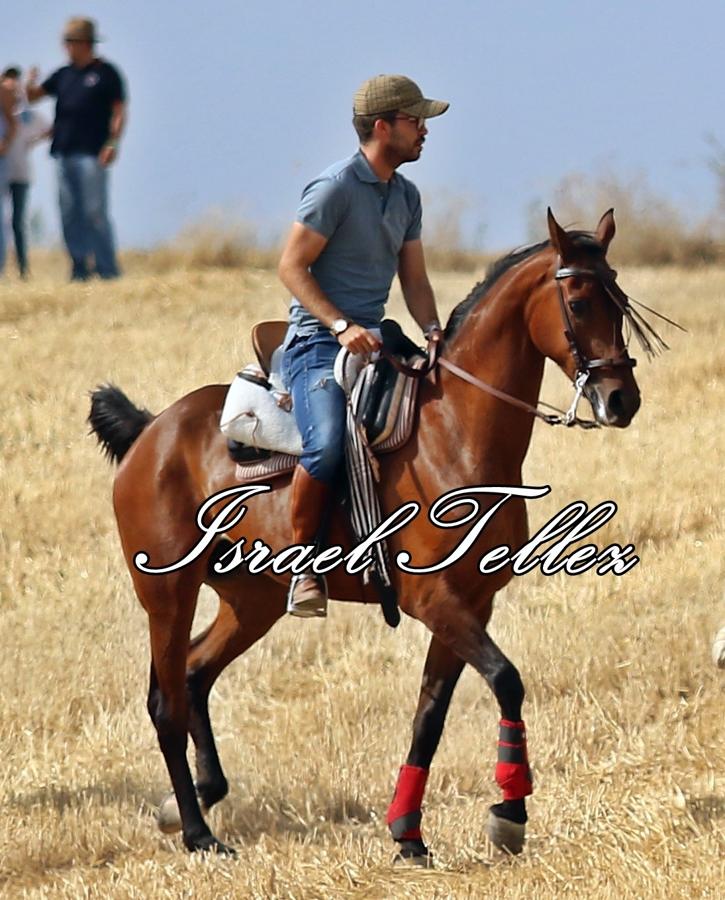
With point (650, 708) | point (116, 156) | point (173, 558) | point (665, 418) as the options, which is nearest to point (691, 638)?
point (650, 708)

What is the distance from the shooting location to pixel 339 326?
7.10 metres

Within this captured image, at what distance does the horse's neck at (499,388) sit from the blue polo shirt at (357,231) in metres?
0.57

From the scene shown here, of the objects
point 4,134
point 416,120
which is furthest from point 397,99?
point 4,134

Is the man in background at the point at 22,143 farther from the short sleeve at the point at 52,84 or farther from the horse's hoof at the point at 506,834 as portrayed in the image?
the horse's hoof at the point at 506,834

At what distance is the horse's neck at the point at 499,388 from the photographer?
7.02 metres

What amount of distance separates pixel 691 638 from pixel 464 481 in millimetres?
3052

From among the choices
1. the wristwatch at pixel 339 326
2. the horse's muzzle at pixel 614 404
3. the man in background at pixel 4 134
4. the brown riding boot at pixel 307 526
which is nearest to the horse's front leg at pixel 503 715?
the brown riding boot at pixel 307 526

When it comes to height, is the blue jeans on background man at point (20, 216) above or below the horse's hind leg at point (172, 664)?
above

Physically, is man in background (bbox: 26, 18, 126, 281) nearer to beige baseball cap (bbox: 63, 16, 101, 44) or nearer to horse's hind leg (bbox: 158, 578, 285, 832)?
beige baseball cap (bbox: 63, 16, 101, 44)

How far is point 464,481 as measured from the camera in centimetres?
700

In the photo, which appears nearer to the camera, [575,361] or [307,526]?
[575,361]

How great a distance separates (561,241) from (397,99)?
0.98 metres

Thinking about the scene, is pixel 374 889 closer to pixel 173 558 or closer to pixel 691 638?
pixel 173 558

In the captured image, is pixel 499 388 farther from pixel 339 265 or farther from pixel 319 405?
pixel 339 265
